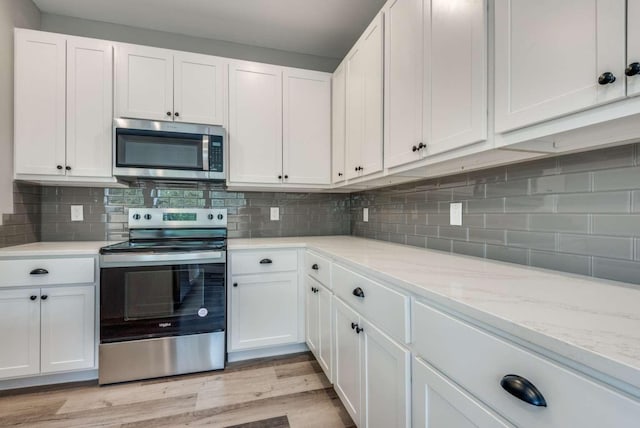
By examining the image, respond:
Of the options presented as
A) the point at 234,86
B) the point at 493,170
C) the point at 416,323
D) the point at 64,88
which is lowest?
the point at 416,323

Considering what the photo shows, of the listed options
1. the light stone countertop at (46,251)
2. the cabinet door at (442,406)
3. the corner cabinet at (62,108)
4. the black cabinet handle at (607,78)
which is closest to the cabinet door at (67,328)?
the light stone countertop at (46,251)

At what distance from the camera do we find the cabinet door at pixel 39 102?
6.65 feet

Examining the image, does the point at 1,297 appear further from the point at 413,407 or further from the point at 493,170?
the point at 493,170

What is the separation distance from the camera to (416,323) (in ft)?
3.09

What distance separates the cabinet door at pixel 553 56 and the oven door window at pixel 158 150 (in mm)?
1995

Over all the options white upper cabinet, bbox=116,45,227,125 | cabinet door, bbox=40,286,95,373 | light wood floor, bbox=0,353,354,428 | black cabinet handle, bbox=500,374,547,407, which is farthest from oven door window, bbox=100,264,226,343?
black cabinet handle, bbox=500,374,547,407

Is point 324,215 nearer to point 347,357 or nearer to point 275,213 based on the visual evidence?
point 275,213

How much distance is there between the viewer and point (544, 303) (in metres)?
0.74

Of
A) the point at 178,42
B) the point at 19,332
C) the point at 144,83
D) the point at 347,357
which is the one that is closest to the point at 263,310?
the point at 347,357

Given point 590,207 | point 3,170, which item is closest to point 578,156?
point 590,207

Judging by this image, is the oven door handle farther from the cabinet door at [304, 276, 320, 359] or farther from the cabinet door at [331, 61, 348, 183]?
the cabinet door at [331, 61, 348, 183]

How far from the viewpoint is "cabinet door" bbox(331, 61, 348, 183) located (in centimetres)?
235

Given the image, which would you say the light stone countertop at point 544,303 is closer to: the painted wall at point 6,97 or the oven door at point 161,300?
the oven door at point 161,300

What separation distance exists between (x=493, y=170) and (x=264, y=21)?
2.13 m
